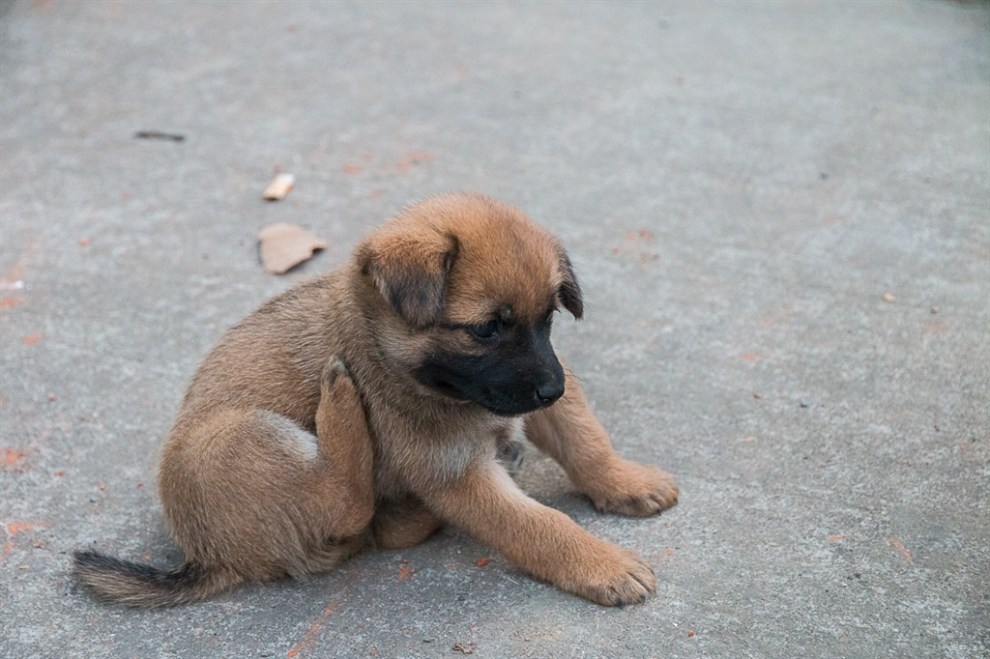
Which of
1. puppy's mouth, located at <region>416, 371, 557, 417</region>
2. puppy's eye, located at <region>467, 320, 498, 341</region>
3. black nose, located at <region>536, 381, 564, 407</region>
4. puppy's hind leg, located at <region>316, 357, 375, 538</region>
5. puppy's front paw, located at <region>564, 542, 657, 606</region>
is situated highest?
puppy's eye, located at <region>467, 320, 498, 341</region>

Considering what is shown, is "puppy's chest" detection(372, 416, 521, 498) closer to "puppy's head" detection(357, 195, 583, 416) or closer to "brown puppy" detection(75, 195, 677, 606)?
"brown puppy" detection(75, 195, 677, 606)

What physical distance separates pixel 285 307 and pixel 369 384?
2.37ft

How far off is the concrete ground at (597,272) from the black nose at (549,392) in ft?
2.79

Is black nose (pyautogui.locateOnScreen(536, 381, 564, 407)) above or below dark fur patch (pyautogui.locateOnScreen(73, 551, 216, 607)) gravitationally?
above

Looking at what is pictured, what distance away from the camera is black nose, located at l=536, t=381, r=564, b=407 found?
4.27 m

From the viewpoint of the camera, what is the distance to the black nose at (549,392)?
427 centimetres

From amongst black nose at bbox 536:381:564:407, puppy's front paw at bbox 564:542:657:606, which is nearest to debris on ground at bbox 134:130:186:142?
black nose at bbox 536:381:564:407

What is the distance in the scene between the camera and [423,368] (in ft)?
14.8

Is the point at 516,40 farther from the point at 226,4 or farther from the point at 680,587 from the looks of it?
the point at 680,587

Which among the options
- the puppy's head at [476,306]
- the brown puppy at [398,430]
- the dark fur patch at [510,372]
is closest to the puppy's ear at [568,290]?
the brown puppy at [398,430]

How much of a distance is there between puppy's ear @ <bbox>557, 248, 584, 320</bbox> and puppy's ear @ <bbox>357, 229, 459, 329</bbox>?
0.53m

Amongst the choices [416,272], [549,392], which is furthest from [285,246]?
[549,392]

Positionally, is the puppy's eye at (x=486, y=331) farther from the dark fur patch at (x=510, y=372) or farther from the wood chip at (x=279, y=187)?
the wood chip at (x=279, y=187)

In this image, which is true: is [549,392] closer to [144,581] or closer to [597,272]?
[144,581]
